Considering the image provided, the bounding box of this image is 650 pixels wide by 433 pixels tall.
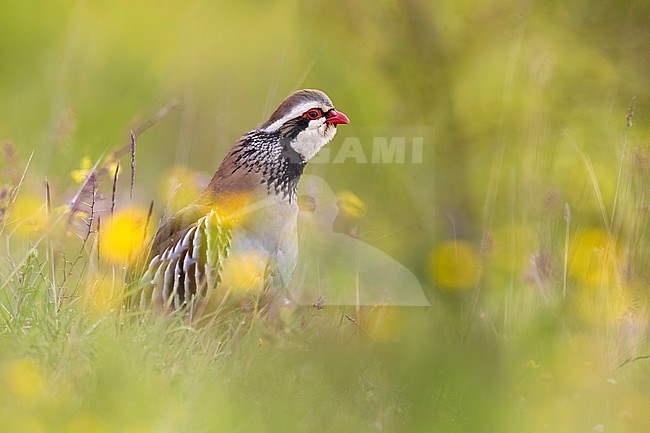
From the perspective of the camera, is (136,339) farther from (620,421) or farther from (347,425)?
(620,421)

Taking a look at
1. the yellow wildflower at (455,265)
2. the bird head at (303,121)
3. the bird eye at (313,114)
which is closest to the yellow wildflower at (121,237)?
the bird head at (303,121)

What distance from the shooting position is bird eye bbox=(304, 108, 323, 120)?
4.23 m

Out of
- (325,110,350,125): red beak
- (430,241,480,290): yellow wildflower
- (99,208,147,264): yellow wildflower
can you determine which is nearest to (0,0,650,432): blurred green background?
(430,241,480,290): yellow wildflower

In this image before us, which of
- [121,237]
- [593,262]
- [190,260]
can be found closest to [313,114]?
[190,260]

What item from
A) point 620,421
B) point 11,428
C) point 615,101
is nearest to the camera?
point 11,428

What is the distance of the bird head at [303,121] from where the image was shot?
166 inches

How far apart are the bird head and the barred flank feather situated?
542 mm

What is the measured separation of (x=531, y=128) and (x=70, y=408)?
3178 mm

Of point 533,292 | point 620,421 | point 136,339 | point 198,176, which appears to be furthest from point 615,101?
point 136,339

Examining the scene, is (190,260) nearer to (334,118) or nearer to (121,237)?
(121,237)

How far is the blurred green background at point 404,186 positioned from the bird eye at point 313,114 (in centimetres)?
50

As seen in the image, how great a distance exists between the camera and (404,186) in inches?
218

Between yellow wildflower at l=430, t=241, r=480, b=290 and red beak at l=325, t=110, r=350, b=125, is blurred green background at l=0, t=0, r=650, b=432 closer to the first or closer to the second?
yellow wildflower at l=430, t=241, r=480, b=290

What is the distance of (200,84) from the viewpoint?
6.60m
